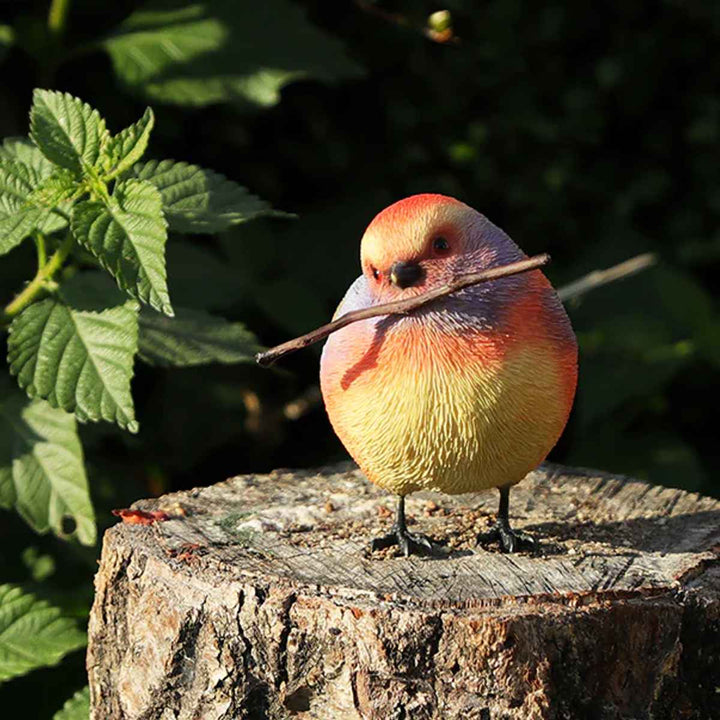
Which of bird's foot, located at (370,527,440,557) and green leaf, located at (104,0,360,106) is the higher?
green leaf, located at (104,0,360,106)

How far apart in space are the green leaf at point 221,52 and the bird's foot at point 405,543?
1502mm

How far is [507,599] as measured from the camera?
6.38 feet

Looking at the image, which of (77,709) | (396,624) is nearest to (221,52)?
(77,709)

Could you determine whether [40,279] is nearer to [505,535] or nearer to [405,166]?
[505,535]

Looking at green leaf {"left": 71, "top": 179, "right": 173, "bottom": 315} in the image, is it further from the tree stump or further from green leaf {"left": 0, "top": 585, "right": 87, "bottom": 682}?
green leaf {"left": 0, "top": 585, "right": 87, "bottom": 682}

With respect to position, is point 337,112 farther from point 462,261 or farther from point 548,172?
point 462,261

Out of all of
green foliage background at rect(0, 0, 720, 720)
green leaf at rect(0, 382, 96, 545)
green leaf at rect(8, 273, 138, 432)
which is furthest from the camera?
green foliage background at rect(0, 0, 720, 720)

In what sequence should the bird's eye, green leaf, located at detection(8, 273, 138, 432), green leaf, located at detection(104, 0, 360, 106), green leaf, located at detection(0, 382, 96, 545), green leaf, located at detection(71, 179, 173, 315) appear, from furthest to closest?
green leaf, located at detection(104, 0, 360, 106) → green leaf, located at detection(0, 382, 96, 545) → green leaf, located at detection(8, 273, 138, 432) → green leaf, located at detection(71, 179, 173, 315) → the bird's eye

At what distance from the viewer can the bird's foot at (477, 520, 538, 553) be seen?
2193 millimetres

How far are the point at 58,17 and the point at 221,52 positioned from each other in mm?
445

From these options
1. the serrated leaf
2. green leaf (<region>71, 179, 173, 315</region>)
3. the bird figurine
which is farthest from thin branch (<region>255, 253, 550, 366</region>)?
the serrated leaf

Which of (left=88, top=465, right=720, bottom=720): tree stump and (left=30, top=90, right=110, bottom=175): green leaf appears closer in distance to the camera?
(left=88, top=465, right=720, bottom=720): tree stump

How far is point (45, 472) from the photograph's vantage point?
8.56ft

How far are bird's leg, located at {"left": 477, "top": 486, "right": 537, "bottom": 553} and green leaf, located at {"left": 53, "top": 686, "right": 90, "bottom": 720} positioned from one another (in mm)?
847
